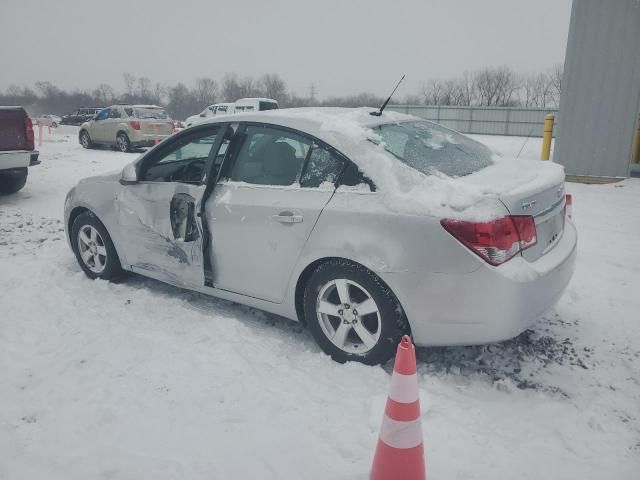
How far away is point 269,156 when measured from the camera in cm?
353

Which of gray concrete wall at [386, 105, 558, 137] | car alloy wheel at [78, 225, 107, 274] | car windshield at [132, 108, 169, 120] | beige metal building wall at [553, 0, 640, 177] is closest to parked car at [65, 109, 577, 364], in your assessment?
car alloy wheel at [78, 225, 107, 274]

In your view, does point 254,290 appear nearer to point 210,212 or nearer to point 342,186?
point 210,212

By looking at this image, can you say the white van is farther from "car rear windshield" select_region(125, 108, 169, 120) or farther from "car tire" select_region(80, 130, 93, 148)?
"car tire" select_region(80, 130, 93, 148)

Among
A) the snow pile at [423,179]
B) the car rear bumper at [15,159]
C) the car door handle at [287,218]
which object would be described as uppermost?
the snow pile at [423,179]

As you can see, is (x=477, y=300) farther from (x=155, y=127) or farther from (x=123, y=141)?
(x=123, y=141)

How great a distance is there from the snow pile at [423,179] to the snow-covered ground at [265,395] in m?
1.07

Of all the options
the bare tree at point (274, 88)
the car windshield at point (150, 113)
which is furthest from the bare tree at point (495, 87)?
the car windshield at point (150, 113)

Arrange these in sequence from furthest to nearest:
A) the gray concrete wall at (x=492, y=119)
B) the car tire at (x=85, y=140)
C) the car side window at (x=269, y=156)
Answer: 1. the gray concrete wall at (x=492, y=119)
2. the car tire at (x=85, y=140)
3. the car side window at (x=269, y=156)

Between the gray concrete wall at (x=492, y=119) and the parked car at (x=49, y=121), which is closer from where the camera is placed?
the gray concrete wall at (x=492, y=119)

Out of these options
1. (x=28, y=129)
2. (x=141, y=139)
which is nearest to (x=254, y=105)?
(x=141, y=139)

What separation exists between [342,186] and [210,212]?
111 centimetres

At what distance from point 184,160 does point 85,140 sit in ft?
53.2

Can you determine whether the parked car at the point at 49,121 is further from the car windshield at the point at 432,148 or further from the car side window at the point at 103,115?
the car windshield at the point at 432,148

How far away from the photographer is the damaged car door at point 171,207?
378cm
